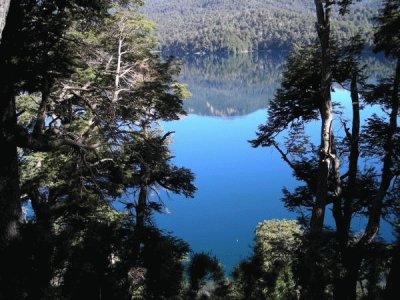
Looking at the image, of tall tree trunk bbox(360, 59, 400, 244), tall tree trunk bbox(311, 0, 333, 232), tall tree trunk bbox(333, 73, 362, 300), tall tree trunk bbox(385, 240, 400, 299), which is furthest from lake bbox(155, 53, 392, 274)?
tall tree trunk bbox(360, 59, 400, 244)

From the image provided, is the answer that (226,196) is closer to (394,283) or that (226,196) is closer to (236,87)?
(394,283)

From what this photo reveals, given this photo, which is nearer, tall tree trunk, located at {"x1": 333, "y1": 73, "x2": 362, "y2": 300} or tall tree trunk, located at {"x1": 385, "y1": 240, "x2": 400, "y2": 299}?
tall tree trunk, located at {"x1": 385, "y1": 240, "x2": 400, "y2": 299}

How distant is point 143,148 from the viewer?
1323 centimetres

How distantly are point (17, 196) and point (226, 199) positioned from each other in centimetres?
5653

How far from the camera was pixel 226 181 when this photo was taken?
70.4 meters

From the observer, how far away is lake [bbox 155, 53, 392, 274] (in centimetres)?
4869

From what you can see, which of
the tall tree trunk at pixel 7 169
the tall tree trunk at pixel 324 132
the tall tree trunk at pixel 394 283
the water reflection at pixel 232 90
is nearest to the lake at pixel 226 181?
the water reflection at pixel 232 90

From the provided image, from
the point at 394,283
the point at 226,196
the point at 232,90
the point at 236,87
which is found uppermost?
the point at 236,87

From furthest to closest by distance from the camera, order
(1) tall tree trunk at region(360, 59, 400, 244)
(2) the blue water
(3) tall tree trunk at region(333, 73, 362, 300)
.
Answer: (2) the blue water
(1) tall tree trunk at region(360, 59, 400, 244)
(3) tall tree trunk at region(333, 73, 362, 300)

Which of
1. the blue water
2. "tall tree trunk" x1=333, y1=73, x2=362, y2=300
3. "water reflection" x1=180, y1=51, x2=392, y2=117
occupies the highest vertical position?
"water reflection" x1=180, y1=51, x2=392, y2=117

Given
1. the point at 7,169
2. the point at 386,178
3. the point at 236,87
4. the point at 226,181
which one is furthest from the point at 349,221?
the point at 236,87

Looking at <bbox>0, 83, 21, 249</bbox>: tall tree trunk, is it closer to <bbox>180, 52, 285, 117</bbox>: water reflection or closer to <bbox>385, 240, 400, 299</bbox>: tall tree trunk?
<bbox>385, 240, 400, 299</bbox>: tall tree trunk

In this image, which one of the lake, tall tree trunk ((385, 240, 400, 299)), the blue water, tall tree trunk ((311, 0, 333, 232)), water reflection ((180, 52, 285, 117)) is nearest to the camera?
tall tree trunk ((385, 240, 400, 299))

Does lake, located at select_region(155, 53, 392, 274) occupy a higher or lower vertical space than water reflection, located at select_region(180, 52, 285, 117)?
lower
